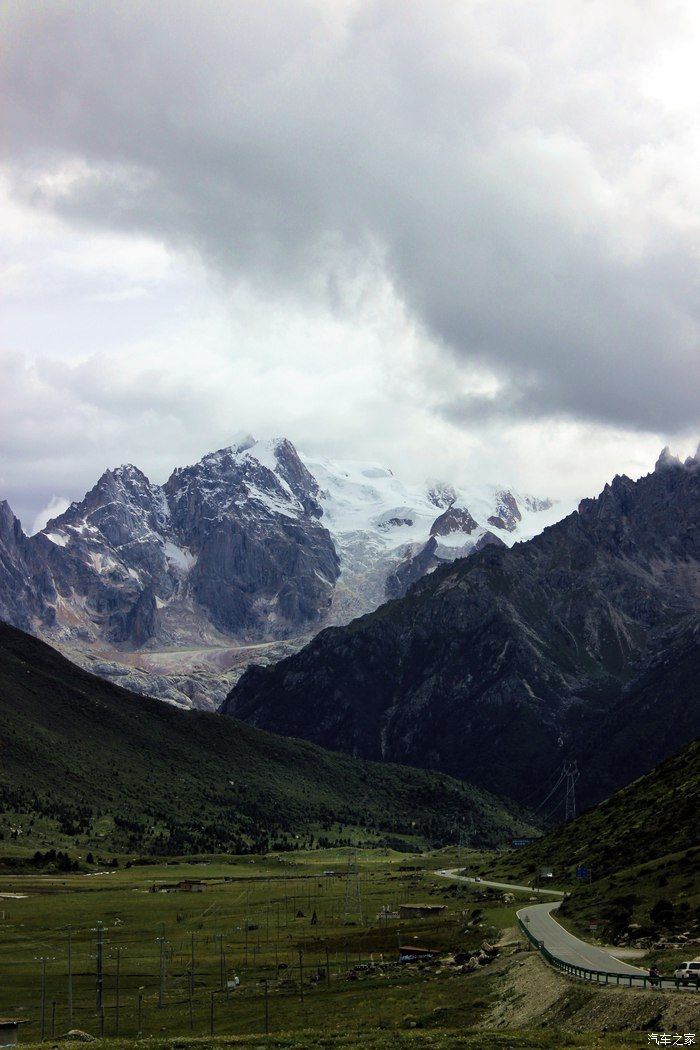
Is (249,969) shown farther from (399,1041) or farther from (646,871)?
(399,1041)

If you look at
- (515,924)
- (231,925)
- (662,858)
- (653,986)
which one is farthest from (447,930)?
(653,986)

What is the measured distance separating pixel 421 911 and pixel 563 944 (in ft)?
223

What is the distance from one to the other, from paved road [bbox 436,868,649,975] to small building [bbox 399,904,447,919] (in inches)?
767

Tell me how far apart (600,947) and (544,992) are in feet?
64.5

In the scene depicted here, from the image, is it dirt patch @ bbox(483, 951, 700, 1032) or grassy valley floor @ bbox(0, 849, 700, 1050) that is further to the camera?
grassy valley floor @ bbox(0, 849, 700, 1050)

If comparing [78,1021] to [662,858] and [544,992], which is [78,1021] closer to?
[544,992]

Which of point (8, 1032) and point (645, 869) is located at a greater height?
point (645, 869)

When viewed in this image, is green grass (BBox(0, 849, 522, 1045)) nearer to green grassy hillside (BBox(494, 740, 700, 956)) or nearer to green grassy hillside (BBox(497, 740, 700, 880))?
green grassy hillside (BBox(494, 740, 700, 956))

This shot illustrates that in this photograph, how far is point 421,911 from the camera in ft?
579

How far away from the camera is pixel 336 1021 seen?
305 ft

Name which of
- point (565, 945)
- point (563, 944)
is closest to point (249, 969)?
point (563, 944)

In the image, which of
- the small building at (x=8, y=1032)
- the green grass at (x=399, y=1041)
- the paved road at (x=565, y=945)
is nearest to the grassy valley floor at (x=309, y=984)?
the green grass at (x=399, y=1041)

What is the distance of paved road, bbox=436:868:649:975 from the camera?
9306 cm

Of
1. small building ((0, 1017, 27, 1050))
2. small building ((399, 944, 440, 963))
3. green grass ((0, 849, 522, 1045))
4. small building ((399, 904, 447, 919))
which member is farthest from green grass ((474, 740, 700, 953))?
small building ((0, 1017, 27, 1050))
